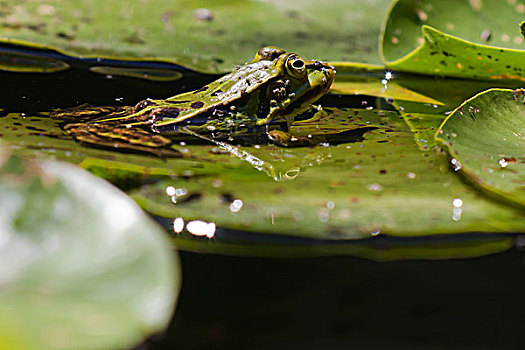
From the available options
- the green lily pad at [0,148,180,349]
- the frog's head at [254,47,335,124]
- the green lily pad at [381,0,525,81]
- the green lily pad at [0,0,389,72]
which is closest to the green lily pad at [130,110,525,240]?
the green lily pad at [0,148,180,349]

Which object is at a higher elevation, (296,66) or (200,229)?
(296,66)

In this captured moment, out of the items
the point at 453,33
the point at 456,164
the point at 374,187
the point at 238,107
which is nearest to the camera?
the point at 374,187

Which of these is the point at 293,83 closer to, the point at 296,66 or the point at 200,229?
the point at 296,66

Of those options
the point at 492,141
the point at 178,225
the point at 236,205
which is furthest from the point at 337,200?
the point at 492,141

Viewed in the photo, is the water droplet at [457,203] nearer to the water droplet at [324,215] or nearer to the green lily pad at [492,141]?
the green lily pad at [492,141]

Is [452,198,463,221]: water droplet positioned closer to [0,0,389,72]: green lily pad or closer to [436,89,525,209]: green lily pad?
[436,89,525,209]: green lily pad

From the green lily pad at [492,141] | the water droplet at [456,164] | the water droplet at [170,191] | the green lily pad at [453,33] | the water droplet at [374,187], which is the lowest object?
the water droplet at [170,191]

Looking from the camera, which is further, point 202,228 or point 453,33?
point 453,33

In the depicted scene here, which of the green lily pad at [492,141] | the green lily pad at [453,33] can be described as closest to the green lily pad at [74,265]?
the green lily pad at [492,141]

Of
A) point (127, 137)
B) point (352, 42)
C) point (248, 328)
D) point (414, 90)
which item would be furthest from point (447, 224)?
point (352, 42)
